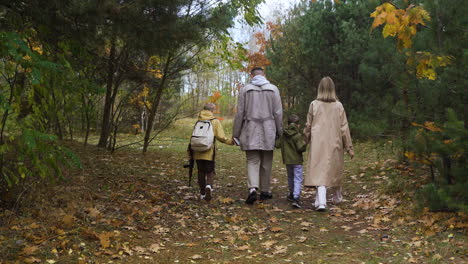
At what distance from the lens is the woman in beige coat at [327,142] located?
6461 millimetres

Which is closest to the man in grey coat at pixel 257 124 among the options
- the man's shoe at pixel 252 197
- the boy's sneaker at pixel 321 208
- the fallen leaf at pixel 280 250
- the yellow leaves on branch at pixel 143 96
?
the man's shoe at pixel 252 197

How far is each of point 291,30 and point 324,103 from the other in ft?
39.3

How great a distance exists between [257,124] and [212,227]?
1.86 m

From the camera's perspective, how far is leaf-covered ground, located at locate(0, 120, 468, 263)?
4.33 metres

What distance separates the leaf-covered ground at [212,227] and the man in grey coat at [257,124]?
584 millimetres

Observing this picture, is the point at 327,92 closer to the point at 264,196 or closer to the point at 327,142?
the point at 327,142

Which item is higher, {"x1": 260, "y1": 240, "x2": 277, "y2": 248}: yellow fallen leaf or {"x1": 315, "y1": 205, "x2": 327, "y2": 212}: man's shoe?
{"x1": 315, "y1": 205, "x2": 327, "y2": 212}: man's shoe

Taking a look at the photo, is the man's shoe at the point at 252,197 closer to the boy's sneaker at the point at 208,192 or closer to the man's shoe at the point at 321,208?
the boy's sneaker at the point at 208,192

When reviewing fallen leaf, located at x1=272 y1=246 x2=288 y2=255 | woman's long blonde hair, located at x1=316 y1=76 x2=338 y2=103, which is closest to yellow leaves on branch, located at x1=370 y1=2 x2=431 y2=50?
fallen leaf, located at x1=272 y1=246 x2=288 y2=255

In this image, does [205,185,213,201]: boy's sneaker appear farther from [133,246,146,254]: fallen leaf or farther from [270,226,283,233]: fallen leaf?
[133,246,146,254]: fallen leaf

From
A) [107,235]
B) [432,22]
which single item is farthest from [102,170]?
[432,22]

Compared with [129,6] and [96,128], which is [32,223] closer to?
[129,6]

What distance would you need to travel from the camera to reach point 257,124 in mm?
6699

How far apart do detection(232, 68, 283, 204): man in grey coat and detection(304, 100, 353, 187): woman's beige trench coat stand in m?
0.61
